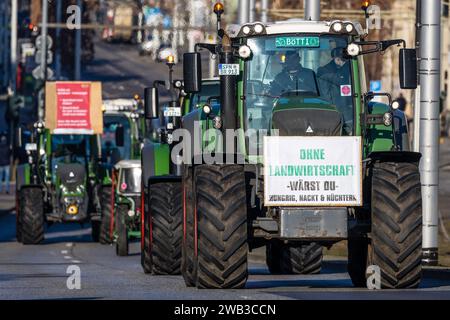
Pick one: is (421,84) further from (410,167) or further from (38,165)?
(38,165)

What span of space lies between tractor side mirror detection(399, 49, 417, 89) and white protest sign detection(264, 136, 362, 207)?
3.38ft

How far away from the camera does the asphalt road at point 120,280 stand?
17.0 metres

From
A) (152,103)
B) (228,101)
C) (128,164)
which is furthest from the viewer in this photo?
(128,164)

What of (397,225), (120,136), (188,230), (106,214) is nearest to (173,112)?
(188,230)

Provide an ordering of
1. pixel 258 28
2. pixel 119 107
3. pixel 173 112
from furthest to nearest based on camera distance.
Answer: pixel 119 107
pixel 173 112
pixel 258 28

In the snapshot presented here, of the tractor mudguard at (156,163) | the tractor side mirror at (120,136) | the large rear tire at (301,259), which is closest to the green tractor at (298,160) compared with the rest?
the large rear tire at (301,259)

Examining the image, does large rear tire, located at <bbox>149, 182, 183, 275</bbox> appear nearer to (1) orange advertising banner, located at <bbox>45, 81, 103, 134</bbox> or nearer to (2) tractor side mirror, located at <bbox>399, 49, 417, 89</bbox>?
(2) tractor side mirror, located at <bbox>399, 49, 417, 89</bbox>

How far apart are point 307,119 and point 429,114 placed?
685cm

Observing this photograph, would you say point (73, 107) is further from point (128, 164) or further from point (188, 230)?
point (188, 230)

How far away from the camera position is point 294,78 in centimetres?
1873

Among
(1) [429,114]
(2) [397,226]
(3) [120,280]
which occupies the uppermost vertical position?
(1) [429,114]

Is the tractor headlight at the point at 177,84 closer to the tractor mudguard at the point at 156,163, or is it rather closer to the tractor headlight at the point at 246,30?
the tractor mudguard at the point at 156,163

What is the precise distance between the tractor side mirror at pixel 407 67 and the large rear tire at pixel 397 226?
118 cm
